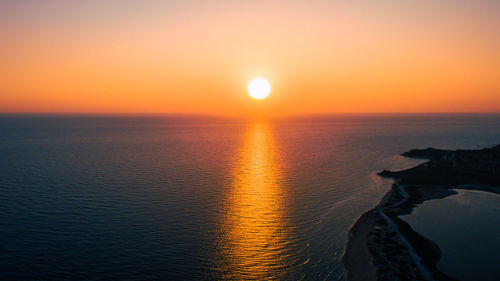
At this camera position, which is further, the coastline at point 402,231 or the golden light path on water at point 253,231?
the golden light path on water at point 253,231

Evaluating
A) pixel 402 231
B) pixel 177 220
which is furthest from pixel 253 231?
pixel 402 231

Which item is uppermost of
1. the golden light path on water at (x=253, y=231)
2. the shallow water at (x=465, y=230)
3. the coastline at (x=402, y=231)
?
the golden light path on water at (x=253, y=231)

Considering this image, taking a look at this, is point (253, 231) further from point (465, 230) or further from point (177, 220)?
point (465, 230)

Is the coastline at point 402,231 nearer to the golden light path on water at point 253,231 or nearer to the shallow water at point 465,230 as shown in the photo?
the shallow water at point 465,230

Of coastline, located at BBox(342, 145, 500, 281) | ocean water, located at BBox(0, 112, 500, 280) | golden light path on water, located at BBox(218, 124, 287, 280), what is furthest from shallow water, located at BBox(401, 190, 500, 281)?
golden light path on water, located at BBox(218, 124, 287, 280)

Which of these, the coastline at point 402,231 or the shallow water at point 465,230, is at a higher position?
the coastline at point 402,231

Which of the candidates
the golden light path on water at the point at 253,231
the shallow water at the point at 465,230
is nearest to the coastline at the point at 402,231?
the shallow water at the point at 465,230

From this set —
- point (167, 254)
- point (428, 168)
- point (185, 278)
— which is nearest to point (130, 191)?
point (167, 254)
